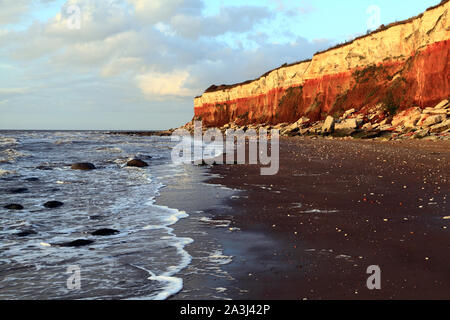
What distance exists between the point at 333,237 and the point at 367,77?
4983 centimetres

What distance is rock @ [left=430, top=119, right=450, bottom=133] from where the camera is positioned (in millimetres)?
28016

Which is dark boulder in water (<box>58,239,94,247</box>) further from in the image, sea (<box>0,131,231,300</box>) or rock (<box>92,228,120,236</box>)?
rock (<box>92,228,120,236</box>)

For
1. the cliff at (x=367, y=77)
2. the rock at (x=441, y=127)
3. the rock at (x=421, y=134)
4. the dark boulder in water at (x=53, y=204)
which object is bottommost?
the dark boulder in water at (x=53, y=204)

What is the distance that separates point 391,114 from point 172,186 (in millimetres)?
36188

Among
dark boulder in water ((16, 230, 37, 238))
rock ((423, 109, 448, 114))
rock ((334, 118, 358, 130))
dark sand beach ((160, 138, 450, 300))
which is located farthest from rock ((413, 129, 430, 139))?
dark boulder in water ((16, 230, 37, 238))

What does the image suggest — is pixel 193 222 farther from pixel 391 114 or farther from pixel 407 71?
pixel 407 71

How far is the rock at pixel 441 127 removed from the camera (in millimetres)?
28016

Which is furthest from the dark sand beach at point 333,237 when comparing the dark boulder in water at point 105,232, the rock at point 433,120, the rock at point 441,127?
the rock at point 433,120

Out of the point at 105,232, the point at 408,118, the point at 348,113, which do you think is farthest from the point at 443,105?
the point at 105,232

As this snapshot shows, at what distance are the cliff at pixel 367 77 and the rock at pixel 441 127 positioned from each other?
9.77 m

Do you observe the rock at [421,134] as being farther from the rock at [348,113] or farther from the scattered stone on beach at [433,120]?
the rock at [348,113]

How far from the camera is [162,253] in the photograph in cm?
538
